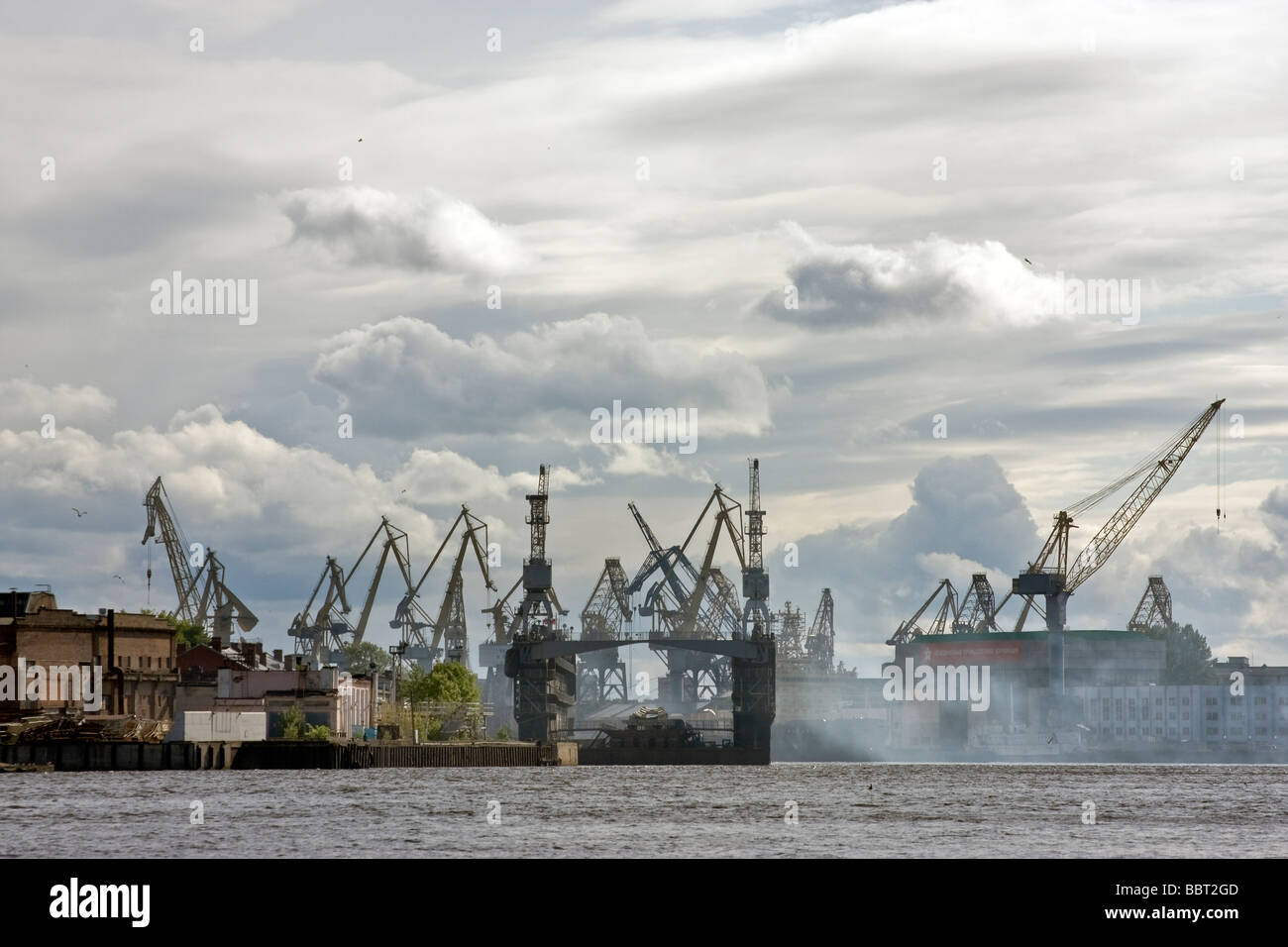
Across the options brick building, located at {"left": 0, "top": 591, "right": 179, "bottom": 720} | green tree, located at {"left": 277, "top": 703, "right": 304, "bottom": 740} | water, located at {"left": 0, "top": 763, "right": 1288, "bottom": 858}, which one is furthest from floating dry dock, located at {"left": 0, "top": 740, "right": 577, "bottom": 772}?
brick building, located at {"left": 0, "top": 591, "right": 179, "bottom": 720}

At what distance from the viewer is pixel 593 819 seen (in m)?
72.4

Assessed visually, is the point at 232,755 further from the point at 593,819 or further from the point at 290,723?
the point at 593,819

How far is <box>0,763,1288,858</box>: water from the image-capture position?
56.6 metres

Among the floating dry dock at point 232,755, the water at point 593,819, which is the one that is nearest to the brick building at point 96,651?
the floating dry dock at point 232,755

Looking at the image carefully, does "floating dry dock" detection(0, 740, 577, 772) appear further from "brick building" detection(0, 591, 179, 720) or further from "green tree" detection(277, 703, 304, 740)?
"brick building" detection(0, 591, 179, 720)

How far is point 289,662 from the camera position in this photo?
574ft

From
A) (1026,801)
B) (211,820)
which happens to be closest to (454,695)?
(1026,801)

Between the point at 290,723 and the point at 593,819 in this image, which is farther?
the point at 290,723

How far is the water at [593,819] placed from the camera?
56.6 meters

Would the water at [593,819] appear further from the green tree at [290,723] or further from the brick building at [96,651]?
the green tree at [290,723]

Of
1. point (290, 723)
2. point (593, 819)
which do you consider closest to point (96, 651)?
point (290, 723)

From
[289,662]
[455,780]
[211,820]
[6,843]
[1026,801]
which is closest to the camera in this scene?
[6,843]
